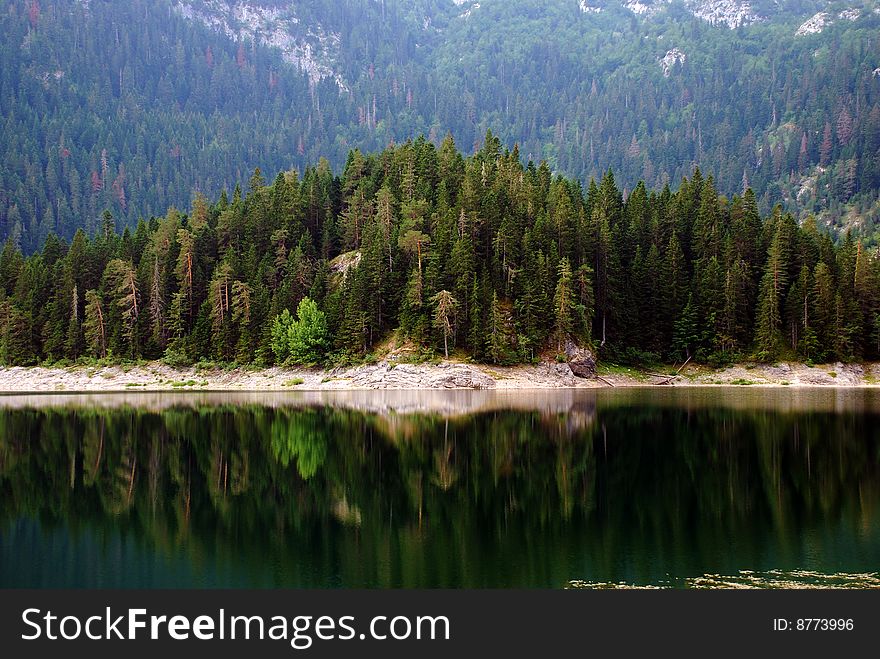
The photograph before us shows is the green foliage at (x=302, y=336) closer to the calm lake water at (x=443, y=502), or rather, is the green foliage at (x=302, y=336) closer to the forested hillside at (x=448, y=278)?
the forested hillside at (x=448, y=278)

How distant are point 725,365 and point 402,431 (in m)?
70.7

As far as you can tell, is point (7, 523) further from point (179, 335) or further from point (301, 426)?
point (179, 335)

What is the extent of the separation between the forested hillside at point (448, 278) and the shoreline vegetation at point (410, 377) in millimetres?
2165

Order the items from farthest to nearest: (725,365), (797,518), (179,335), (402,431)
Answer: (179,335) < (725,365) < (402,431) < (797,518)

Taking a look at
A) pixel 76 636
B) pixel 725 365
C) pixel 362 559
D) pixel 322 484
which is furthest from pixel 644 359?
pixel 76 636

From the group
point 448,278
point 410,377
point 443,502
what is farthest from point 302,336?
point 443,502

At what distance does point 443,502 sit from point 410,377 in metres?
67.6

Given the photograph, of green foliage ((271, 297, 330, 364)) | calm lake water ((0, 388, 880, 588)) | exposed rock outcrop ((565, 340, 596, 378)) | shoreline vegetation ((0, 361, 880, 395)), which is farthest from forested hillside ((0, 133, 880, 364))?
calm lake water ((0, 388, 880, 588))

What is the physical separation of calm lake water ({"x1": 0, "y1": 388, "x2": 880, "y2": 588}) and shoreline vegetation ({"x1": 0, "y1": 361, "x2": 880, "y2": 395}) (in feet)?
121

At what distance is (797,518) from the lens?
2864cm

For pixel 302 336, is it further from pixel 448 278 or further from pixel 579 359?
pixel 579 359

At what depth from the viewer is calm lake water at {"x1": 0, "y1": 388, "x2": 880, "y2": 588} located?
896 inches

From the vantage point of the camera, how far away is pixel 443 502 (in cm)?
3162

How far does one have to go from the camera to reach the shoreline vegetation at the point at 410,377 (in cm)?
9919
